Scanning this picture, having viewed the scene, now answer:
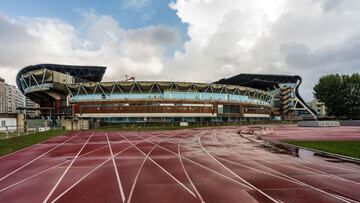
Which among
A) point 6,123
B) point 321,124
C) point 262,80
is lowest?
point 321,124

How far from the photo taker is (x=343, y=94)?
249 ft

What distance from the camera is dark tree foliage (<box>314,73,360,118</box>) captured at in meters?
75.4

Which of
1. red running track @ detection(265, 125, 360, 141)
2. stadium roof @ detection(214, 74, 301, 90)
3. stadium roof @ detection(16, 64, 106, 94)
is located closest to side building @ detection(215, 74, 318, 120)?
stadium roof @ detection(214, 74, 301, 90)

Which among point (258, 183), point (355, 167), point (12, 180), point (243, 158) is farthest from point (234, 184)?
point (12, 180)

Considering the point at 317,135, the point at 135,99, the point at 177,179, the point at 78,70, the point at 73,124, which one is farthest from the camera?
the point at 78,70

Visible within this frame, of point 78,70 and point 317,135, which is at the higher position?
point 78,70

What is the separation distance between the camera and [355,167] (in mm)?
13719

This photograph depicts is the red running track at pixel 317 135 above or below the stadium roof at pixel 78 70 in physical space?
below

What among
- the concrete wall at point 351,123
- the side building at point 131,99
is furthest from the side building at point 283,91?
the concrete wall at point 351,123

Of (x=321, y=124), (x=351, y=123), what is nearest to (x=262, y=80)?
(x=351, y=123)

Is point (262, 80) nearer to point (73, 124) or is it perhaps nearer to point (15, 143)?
point (73, 124)

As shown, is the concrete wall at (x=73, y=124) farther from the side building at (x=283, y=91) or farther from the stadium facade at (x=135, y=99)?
the side building at (x=283, y=91)

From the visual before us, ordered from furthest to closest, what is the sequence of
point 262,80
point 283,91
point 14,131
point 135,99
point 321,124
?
point 262,80, point 283,91, point 135,99, point 321,124, point 14,131

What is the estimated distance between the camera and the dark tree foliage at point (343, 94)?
7544cm
